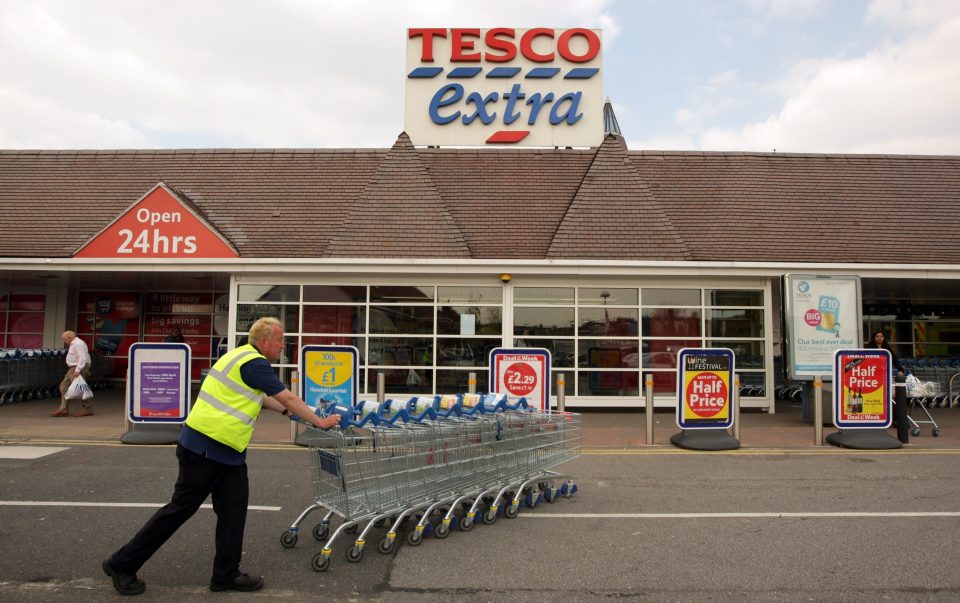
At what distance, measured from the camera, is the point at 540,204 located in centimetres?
1608

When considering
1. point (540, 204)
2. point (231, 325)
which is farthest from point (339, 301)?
point (540, 204)

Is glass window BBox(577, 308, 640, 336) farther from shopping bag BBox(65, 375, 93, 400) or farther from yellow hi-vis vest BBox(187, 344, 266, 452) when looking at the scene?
yellow hi-vis vest BBox(187, 344, 266, 452)

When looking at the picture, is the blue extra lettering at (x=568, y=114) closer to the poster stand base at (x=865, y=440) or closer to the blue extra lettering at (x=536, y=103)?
the blue extra lettering at (x=536, y=103)

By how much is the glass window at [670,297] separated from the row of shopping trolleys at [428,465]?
308 inches

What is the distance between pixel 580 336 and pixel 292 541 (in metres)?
9.88

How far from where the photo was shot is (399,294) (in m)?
14.6

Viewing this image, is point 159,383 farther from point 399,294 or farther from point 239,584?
point 239,584

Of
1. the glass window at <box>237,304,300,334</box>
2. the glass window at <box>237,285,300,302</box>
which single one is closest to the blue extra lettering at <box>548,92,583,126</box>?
the glass window at <box>237,285,300,302</box>

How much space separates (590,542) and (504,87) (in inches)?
590

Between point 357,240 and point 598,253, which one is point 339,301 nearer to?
point 357,240

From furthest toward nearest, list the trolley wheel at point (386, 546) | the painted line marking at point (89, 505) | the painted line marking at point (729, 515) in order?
the painted line marking at point (89, 505) < the painted line marking at point (729, 515) < the trolley wheel at point (386, 546)

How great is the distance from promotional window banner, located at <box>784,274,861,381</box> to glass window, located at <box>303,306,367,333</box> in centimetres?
870

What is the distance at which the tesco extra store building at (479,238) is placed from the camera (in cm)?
1434

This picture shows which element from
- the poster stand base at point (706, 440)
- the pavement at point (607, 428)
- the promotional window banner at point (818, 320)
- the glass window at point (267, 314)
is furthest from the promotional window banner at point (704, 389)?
the glass window at point (267, 314)
